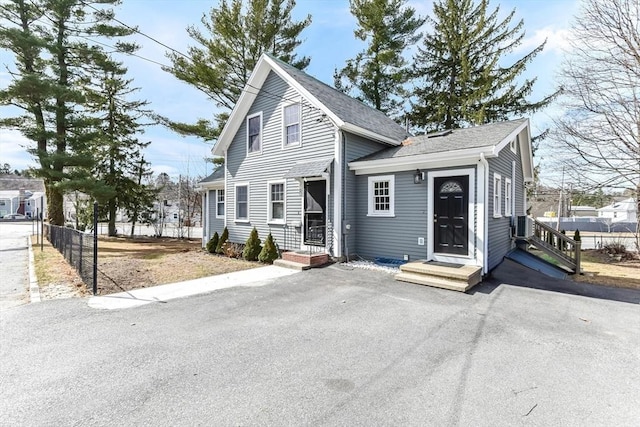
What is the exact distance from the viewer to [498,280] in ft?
24.5

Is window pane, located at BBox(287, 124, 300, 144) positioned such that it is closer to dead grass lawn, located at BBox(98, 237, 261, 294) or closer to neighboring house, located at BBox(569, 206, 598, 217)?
dead grass lawn, located at BBox(98, 237, 261, 294)

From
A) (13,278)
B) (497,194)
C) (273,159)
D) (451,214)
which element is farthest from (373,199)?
(13,278)

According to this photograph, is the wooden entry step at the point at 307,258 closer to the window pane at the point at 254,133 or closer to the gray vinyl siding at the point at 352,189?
the gray vinyl siding at the point at 352,189

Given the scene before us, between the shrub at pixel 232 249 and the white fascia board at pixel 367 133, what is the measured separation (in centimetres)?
604

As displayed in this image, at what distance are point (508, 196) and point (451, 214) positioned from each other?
3.60 m

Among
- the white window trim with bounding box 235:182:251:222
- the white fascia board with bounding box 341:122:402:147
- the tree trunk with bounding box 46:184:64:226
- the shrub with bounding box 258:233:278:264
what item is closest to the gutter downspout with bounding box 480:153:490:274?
the white fascia board with bounding box 341:122:402:147

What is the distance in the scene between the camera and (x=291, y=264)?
348 inches

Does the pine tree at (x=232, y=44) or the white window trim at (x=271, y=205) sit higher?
the pine tree at (x=232, y=44)

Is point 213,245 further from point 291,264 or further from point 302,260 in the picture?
point 302,260

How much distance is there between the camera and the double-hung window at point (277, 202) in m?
10.9

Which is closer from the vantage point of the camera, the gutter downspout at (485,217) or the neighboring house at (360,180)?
the gutter downspout at (485,217)

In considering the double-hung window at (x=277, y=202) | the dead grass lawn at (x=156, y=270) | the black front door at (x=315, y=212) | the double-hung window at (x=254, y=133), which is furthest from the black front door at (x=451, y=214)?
the double-hung window at (x=254, y=133)

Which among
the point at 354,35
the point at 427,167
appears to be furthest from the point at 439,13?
the point at 427,167

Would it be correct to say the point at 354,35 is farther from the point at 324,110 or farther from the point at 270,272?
the point at 270,272
